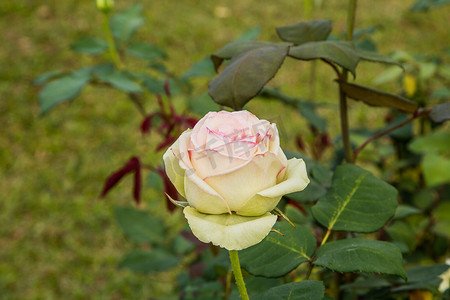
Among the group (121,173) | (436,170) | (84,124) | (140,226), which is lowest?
(84,124)

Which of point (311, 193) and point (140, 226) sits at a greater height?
point (311, 193)

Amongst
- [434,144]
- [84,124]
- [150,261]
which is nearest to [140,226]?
[150,261]

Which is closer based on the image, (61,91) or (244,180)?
(244,180)

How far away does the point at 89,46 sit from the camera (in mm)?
1221

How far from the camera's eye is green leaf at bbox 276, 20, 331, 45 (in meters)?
0.69

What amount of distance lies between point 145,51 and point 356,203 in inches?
30.2

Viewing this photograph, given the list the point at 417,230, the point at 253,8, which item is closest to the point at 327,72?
the point at 253,8

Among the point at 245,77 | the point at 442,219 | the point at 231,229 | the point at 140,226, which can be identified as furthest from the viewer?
the point at 140,226

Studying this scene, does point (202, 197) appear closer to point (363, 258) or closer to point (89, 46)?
point (363, 258)

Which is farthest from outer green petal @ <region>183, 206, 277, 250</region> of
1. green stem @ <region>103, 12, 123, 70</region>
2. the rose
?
green stem @ <region>103, 12, 123, 70</region>

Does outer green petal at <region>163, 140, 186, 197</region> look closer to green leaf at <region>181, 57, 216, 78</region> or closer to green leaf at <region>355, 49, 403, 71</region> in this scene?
green leaf at <region>355, 49, 403, 71</region>

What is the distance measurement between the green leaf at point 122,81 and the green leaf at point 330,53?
17.2 inches

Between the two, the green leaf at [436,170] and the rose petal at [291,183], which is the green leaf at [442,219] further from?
the rose petal at [291,183]

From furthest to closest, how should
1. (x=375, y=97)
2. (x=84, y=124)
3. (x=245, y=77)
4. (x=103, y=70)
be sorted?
(x=84, y=124) < (x=103, y=70) < (x=375, y=97) < (x=245, y=77)
